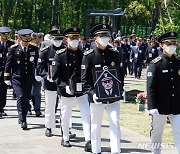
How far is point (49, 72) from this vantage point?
430 inches

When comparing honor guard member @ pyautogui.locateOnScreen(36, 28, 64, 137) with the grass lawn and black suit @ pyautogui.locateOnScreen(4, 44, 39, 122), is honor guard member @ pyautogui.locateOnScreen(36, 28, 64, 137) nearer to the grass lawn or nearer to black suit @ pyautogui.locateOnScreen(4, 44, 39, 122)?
black suit @ pyautogui.locateOnScreen(4, 44, 39, 122)

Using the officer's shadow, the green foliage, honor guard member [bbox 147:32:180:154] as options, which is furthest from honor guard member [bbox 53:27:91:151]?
the green foliage

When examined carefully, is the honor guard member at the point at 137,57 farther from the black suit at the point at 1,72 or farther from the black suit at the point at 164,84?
the black suit at the point at 164,84

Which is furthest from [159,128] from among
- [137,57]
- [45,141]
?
[137,57]

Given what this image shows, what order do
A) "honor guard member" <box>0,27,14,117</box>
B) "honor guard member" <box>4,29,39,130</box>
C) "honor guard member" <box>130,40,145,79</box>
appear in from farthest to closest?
"honor guard member" <box>130,40,145,79</box> → "honor guard member" <box>0,27,14,117</box> → "honor guard member" <box>4,29,39,130</box>

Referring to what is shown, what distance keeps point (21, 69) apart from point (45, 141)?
2.12 meters

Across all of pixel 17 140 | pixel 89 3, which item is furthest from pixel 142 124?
pixel 89 3

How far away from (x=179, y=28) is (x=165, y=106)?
6005 millimetres

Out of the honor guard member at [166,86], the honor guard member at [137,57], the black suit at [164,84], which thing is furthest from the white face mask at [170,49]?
the honor guard member at [137,57]

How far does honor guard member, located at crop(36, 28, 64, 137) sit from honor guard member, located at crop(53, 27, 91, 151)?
96 cm

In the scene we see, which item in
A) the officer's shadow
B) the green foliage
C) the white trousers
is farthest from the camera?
the green foliage

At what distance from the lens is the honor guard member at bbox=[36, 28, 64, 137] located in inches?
426

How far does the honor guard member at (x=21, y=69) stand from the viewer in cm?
1171

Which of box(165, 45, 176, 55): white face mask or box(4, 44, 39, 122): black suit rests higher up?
box(165, 45, 176, 55): white face mask
